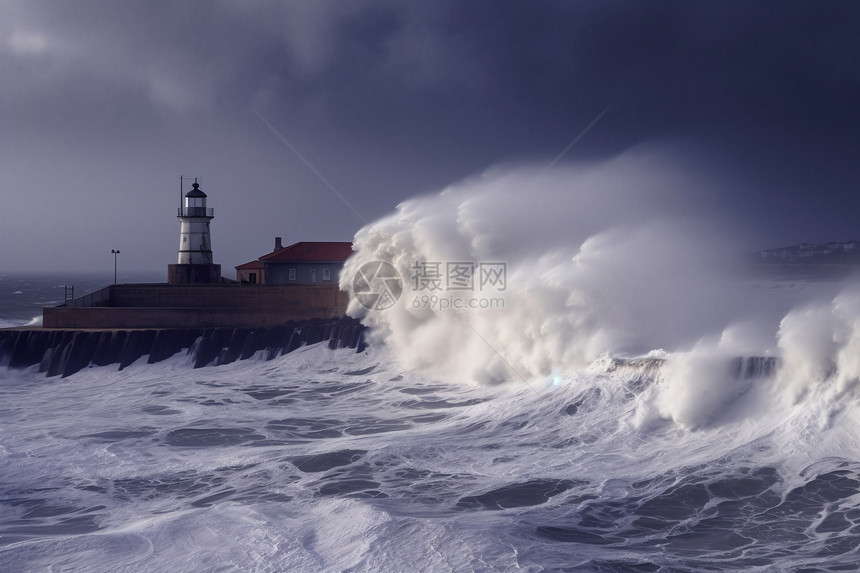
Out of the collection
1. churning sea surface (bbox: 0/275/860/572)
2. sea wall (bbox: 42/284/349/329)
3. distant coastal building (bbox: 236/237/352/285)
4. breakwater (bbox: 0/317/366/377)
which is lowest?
churning sea surface (bbox: 0/275/860/572)

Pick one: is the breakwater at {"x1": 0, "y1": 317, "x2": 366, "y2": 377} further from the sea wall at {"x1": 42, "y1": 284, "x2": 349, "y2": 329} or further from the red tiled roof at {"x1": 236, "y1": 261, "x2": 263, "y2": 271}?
the red tiled roof at {"x1": 236, "y1": 261, "x2": 263, "y2": 271}

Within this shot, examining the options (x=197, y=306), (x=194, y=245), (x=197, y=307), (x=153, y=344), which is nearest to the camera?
(x=153, y=344)

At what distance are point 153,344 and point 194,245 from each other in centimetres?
909

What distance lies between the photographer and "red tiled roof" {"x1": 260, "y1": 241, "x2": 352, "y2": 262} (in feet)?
94.2

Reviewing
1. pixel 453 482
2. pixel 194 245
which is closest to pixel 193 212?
pixel 194 245

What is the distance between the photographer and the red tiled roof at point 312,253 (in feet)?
94.2

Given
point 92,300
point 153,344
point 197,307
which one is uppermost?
point 92,300

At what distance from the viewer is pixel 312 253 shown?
29.2 metres

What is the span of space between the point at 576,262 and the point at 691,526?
8.91 metres

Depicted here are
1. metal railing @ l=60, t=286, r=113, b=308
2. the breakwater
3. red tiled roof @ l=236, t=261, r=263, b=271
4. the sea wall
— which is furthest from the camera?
red tiled roof @ l=236, t=261, r=263, b=271

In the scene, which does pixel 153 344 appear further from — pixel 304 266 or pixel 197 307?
pixel 304 266

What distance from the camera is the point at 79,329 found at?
20422mm

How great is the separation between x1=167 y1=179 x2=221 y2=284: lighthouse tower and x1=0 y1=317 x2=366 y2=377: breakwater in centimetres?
771

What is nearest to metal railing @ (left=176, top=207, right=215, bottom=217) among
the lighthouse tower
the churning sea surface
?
the lighthouse tower
